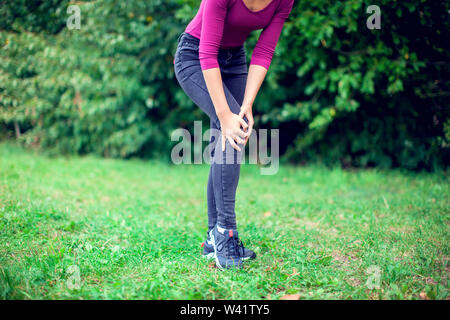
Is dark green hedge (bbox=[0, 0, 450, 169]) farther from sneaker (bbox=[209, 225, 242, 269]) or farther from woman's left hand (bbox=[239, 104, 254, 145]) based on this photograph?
sneaker (bbox=[209, 225, 242, 269])

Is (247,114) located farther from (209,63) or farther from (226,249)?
(226,249)

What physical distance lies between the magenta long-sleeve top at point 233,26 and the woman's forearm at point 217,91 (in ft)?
0.11

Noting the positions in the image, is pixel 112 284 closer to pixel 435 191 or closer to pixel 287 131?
pixel 435 191

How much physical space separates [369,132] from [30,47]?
14.2 ft

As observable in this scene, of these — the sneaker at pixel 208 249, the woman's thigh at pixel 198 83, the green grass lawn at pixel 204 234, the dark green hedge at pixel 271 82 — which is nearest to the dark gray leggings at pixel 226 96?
the woman's thigh at pixel 198 83

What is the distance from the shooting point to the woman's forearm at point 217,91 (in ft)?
5.43

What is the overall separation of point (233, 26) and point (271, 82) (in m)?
2.55

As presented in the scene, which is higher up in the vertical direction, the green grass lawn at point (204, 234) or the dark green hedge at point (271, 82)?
the dark green hedge at point (271, 82)

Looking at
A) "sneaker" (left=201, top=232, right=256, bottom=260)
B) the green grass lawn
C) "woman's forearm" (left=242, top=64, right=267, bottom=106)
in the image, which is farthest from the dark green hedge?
"sneaker" (left=201, top=232, right=256, bottom=260)

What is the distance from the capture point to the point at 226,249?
5.77 ft

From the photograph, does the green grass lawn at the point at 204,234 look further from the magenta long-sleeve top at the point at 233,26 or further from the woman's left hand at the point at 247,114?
the magenta long-sleeve top at the point at 233,26

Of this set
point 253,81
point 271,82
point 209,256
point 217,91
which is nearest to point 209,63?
point 217,91

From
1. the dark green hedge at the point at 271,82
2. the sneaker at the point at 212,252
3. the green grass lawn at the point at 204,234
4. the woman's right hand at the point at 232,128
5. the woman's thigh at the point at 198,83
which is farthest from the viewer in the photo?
the dark green hedge at the point at 271,82

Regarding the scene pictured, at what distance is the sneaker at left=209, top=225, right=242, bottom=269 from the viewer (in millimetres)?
1742
